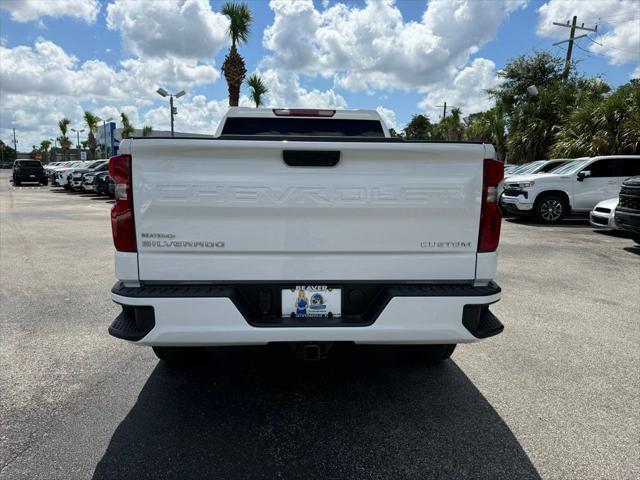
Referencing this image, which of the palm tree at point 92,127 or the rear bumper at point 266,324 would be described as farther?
the palm tree at point 92,127

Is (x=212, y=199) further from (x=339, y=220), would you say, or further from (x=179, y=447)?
(x=179, y=447)

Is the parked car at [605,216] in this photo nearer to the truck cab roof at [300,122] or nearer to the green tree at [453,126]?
the truck cab roof at [300,122]

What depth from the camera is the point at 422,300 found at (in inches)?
108

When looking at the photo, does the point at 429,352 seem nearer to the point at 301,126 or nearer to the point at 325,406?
the point at 325,406

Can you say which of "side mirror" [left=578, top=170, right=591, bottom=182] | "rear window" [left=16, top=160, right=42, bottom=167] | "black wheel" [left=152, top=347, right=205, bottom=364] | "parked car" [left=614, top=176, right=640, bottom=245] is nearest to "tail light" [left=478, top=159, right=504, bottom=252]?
"black wheel" [left=152, top=347, right=205, bottom=364]

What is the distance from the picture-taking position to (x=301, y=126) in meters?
5.21

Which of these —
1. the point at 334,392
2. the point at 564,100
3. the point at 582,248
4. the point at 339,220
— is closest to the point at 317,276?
the point at 339,220

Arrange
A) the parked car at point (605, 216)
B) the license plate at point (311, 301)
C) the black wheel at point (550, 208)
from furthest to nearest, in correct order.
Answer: the black wheel at point (550, 208), the parked car at point (605, 216), the license plate at point (311, 301)

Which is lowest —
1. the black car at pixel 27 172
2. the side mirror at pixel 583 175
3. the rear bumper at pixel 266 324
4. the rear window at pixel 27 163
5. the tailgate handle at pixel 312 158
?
the black car at pixel 27 172

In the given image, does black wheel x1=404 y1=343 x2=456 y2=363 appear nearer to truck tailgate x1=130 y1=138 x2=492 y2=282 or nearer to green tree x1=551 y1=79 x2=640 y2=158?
truck tailgate x1=130 y1=138 x2=492 y2=282

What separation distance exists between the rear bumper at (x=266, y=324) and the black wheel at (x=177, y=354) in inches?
34.8

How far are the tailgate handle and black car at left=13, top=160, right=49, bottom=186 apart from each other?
1416 inches

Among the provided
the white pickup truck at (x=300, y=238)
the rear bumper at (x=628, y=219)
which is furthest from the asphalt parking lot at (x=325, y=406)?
the rear bumper at (x=628, y=219)

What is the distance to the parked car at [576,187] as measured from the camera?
1275cm
